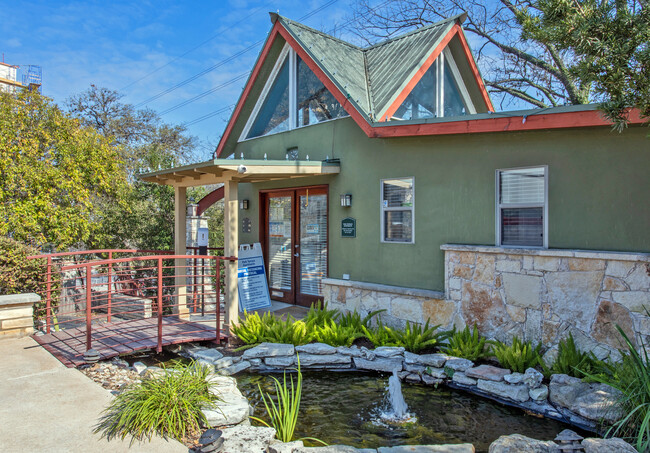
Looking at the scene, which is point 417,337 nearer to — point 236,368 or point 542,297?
point 542,297

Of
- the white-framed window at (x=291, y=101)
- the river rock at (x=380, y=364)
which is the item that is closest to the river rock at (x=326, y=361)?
the river rock at (x=380, y=364)

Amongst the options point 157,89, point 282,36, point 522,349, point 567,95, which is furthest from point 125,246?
point 157,89

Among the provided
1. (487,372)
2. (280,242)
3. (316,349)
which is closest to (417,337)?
(487,372)

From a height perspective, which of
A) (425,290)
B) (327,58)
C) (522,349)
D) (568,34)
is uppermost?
(327,58)

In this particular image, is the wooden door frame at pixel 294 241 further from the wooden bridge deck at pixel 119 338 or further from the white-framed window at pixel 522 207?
the white-framed window at pixel 522 207

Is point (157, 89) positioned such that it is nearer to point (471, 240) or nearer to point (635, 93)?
point (471, 240)

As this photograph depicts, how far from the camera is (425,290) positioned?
20.4 feet

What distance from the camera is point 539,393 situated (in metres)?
4.47

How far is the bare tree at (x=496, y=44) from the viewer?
1580 cm

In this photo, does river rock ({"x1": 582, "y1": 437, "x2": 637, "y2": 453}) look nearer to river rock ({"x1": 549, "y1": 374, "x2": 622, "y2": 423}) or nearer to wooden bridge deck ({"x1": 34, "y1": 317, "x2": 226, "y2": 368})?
river rock ({"x1": 549, "y1": 374, "x2": 622, "y2": 423})

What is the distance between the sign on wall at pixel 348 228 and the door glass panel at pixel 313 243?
1.88 feet

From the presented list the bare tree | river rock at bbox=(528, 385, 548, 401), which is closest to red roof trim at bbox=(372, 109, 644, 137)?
river rock at bbox=(528, 385, 548, 401)

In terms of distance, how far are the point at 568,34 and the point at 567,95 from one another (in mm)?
Answer: 14475

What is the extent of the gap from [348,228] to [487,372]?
3214 millimetres
